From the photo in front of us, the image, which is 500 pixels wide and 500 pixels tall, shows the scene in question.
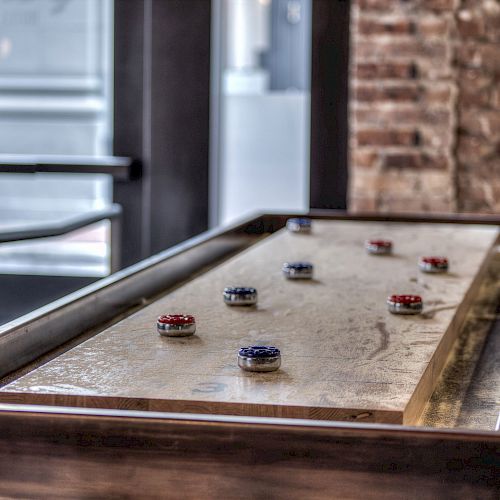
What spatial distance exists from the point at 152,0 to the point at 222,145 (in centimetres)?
60

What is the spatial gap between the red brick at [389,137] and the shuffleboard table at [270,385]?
1.45 m

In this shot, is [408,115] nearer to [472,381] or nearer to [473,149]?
[473,149]

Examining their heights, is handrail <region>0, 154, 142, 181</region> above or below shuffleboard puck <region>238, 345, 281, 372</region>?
above

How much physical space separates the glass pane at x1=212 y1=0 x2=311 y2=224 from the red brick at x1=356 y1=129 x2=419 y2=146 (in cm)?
51

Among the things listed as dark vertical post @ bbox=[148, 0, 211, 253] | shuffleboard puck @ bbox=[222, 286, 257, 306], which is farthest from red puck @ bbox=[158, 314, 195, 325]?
dark vertical post @ bbox=[148, 0, 211, 253]

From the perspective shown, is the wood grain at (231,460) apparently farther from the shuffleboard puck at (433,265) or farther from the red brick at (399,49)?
the red brick at (399,49)

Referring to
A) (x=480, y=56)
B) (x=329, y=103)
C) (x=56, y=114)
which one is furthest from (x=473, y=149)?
(x=56, y=114)

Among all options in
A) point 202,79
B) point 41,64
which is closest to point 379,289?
point 202,79

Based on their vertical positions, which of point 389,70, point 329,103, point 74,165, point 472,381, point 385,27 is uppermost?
point 385,27

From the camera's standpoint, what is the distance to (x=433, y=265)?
6.21ft

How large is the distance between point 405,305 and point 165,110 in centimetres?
231

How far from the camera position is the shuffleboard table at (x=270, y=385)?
93cm

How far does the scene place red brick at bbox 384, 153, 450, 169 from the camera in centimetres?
339

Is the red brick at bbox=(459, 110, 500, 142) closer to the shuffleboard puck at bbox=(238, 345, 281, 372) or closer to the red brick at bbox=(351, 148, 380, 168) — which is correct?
the red brick at bbox=(351, 148, 380, 168)
